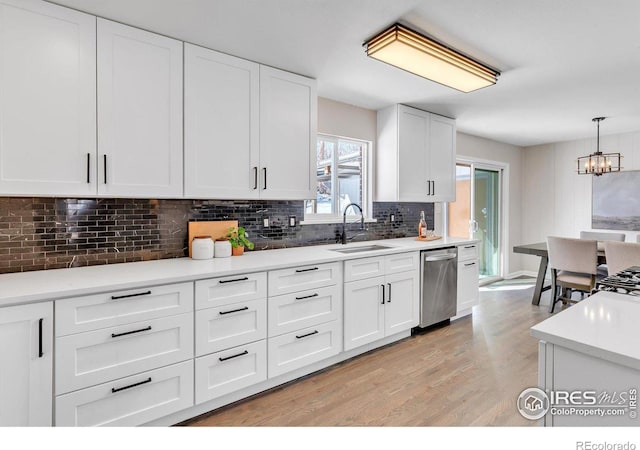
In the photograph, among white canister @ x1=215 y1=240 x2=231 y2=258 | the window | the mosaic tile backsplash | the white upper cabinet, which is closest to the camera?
the mosaic tile backsplash

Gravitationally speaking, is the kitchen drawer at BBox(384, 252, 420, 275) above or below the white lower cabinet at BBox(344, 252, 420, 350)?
above

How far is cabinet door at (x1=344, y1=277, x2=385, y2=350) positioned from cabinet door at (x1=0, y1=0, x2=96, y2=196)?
1.91 metres

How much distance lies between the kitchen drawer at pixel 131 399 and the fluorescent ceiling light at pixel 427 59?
2255 millimetres

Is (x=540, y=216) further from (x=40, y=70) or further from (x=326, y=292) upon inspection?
(x=40, y=70)

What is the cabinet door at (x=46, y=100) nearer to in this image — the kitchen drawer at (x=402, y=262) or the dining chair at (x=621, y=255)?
the kitchen drawer at (x=402, y=262)

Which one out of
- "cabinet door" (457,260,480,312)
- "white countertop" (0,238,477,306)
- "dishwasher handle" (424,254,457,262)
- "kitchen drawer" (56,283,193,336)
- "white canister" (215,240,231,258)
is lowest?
"cabinet door" (457,260,480,312)

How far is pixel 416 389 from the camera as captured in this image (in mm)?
2352

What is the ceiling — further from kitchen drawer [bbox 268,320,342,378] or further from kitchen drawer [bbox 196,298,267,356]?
kitchen drawer [bbox 268,320,342,378]

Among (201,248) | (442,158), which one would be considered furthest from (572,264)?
(201,248)

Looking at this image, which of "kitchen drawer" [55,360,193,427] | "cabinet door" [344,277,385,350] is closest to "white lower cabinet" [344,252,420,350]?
"cabinet door" [344,277,385,350]

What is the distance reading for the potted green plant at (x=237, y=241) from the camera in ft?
8.70

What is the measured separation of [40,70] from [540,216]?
21.9 ft

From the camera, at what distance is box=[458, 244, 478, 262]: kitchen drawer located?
3684 millimetres
